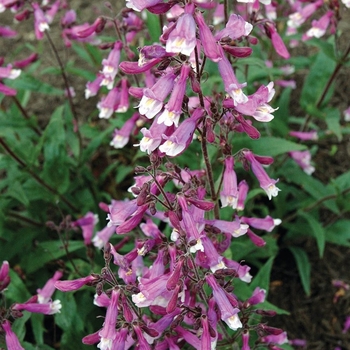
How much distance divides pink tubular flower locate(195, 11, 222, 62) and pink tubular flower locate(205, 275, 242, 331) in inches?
54.1

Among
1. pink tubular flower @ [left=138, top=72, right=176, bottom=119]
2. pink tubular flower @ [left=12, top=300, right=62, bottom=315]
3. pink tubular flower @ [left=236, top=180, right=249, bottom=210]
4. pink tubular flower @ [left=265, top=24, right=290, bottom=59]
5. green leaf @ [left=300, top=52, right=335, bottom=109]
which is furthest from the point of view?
green leaf @ [left=300, top=52, right=335, bottom=109]

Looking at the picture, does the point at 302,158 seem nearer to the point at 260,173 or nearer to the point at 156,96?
the point at 260,173

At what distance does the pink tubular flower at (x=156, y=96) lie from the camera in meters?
3.43

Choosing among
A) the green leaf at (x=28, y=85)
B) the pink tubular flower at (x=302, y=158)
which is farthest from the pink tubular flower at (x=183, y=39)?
the green leaf at (x=28, y=85)

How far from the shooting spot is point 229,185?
Result: 4.06 m

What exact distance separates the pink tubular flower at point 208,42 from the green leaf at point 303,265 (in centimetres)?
361

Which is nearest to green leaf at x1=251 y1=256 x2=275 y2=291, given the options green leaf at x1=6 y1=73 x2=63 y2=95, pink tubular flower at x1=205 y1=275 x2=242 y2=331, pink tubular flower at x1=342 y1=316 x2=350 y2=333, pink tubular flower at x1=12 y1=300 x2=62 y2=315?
pink tubular flower at x1=205 y1=275 x2=242 y2=331

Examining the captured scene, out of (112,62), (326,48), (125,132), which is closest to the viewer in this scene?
(112,62)

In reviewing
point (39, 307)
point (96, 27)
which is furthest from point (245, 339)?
point (96, 27)

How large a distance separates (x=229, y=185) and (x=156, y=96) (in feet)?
3.21

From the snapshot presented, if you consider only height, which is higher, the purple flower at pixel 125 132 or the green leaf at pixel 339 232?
the purple flower at pixel 125 132

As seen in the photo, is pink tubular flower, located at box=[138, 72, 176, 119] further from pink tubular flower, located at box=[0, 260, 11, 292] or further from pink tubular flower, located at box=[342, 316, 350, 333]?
pink tubular flower, located at box=[342, 316, 350, 333]

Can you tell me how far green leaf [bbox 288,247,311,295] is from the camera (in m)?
6.25

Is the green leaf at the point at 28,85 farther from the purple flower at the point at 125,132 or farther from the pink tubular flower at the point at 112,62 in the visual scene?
the pink tubular flower at the point at 112,62
